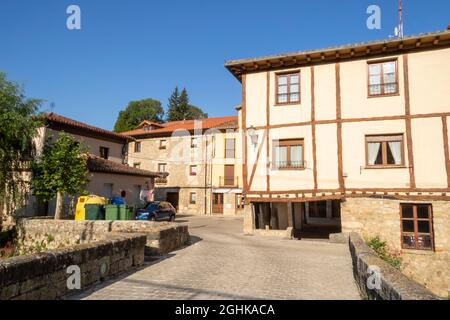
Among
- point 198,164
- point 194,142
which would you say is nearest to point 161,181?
point 198,164

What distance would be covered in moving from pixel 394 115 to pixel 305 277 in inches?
357

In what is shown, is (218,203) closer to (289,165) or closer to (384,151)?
(289,165)

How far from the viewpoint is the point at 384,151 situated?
13.3 m

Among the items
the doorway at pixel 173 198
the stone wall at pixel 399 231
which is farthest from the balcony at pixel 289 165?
the doorway at pixel 173 198

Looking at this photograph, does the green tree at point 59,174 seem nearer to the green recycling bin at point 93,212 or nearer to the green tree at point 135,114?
the green recycling bin at point 93,212

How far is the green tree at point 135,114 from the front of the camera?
57566 millimetres

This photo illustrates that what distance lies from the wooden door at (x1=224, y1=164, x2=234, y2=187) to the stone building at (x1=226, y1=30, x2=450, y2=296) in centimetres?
1676

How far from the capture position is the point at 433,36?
1233 cm

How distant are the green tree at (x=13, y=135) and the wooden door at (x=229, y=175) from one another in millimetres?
19555

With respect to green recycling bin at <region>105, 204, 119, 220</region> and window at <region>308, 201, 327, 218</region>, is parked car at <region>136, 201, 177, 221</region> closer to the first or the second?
green recycling bin at <region>105, 204, 119, 220</region>

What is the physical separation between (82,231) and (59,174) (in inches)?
156

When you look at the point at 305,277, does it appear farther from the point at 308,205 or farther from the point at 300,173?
the point at 308,205

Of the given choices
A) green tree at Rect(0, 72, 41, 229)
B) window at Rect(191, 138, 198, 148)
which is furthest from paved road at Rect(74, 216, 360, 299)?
window at Rect(191, 138, 198, 148)

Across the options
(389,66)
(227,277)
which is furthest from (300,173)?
(227,277)
